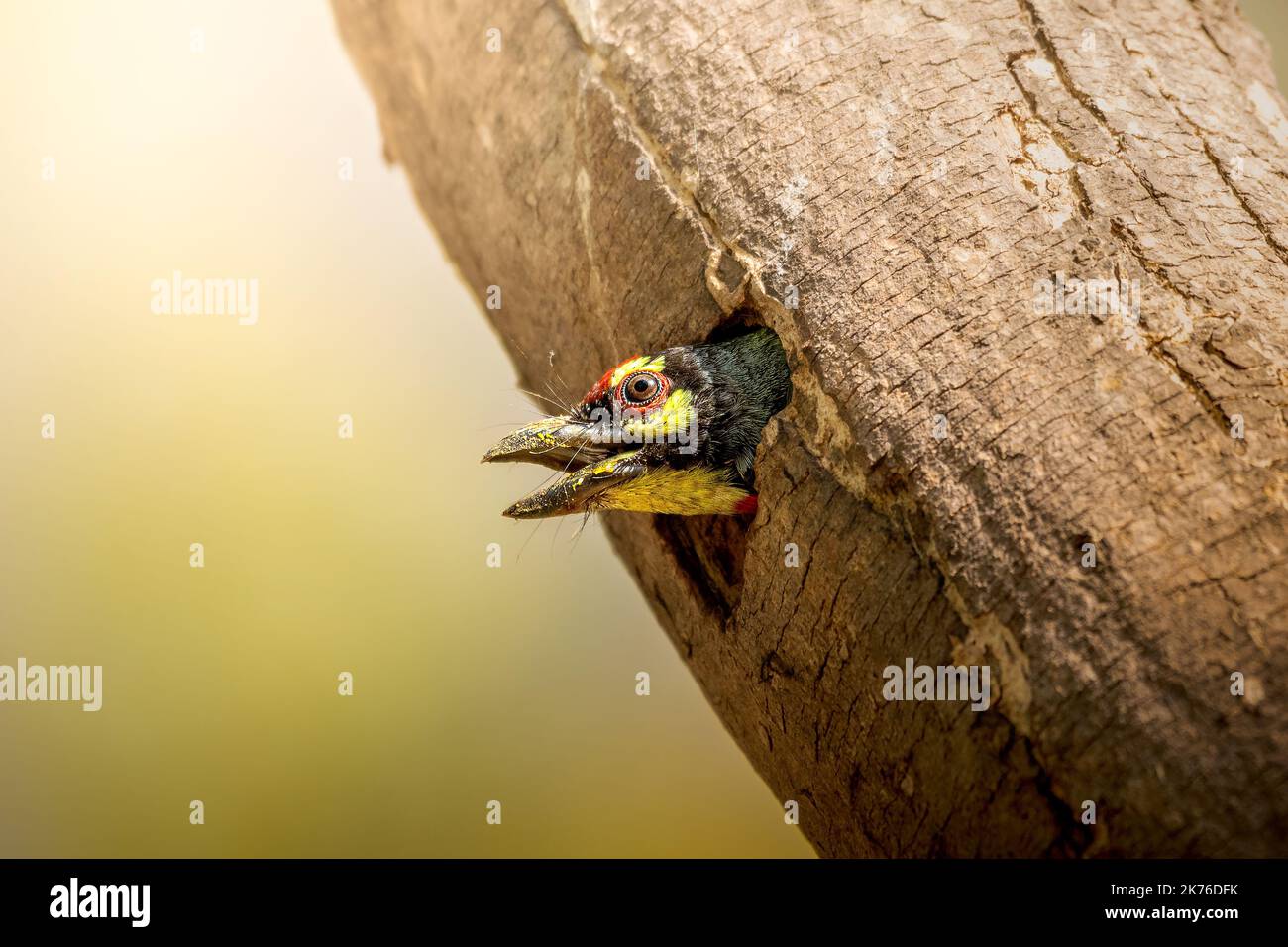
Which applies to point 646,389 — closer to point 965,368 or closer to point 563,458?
point 563,458

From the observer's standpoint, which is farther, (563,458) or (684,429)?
(563,458)

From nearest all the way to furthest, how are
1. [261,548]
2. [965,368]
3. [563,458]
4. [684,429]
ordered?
1. [965,368]
2. [684,429]
3. [563,458]
4. [261,548]

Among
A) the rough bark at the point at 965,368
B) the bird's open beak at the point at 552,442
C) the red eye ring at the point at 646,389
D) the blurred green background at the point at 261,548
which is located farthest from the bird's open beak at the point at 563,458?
the blurred green background at the point at 261,548

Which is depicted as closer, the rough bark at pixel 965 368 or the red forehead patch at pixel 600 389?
the rough bark at pixel 965 368

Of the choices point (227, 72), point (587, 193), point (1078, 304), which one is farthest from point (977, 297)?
point (227, 72)

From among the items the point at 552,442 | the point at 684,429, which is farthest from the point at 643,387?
the point at 552,442

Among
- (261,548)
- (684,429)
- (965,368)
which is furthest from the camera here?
(261,548)

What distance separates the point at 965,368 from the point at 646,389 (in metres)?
0.74

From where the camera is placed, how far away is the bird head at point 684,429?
229 centimetres

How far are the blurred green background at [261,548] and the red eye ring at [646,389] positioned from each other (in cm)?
116

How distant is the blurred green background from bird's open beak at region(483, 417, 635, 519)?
39.3 inches

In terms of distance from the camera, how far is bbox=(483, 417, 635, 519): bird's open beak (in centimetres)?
229

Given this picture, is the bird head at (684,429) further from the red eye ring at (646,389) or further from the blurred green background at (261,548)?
the blurred green background at (261,548)

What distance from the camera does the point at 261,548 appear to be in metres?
3.78
